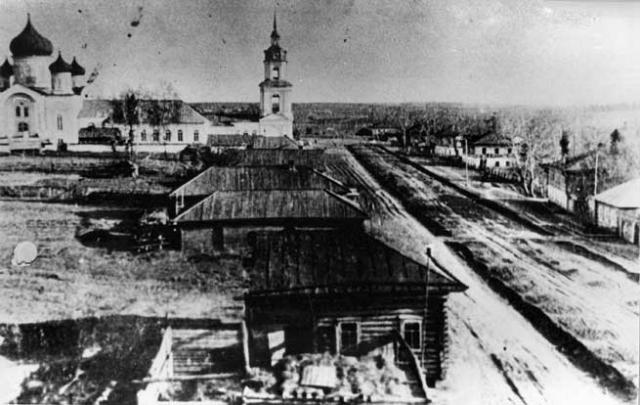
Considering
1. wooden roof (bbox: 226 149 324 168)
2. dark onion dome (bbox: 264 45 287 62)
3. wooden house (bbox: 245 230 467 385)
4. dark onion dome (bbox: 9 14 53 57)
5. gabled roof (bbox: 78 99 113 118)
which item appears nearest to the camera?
wooden house (bbox: 245 230 467 385)

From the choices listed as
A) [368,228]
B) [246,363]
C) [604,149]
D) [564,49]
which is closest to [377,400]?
[246,363]

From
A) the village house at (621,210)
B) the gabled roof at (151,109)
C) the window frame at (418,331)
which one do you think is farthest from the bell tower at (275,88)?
the village house at (621,210)

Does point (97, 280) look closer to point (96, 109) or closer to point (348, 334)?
point (96, 109)

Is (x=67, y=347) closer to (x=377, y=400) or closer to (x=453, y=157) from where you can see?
(x=377, y=400)

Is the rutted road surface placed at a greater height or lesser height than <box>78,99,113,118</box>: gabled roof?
lesser

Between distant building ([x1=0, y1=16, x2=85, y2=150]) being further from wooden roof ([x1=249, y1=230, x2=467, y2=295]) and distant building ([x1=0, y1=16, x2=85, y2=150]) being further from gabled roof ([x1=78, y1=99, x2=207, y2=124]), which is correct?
wooden roof ([x1=249, y1=230, x2=467, y2=295])

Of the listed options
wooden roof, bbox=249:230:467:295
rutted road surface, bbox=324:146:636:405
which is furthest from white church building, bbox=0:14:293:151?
rutted road surface, bbox=324:146:636:405

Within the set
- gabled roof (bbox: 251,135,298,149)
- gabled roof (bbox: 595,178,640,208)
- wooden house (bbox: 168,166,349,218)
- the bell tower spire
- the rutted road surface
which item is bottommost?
the rutted road surface
